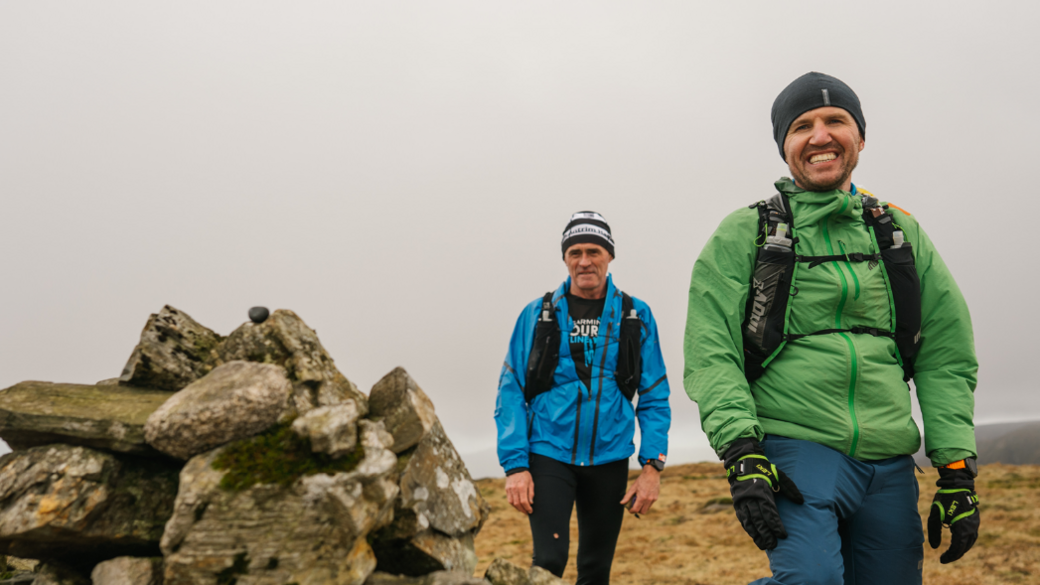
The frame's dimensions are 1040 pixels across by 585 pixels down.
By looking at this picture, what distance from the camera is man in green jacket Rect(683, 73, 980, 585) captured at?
494 centimetres

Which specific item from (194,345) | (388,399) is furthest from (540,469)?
(194,345)

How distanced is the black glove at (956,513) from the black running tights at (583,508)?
3451 mm

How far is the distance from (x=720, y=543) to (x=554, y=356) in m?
18.9

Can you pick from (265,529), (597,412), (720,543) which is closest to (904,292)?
(597,412)

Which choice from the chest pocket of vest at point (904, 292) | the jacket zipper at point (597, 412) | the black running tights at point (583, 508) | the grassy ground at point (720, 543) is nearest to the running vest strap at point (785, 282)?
the chest pocket of vest at point (904, 292)

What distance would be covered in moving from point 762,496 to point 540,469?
3600mm

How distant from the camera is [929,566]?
18125mm

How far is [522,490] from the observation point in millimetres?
7688

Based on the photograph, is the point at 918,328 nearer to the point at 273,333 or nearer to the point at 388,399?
the point at 388,399

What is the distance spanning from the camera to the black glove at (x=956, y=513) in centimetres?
543

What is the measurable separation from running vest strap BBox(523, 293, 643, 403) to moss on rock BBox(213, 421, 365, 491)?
11.0 ft

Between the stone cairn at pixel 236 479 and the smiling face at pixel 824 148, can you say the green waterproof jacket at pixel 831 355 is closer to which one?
the smiling face at pixel 824 148

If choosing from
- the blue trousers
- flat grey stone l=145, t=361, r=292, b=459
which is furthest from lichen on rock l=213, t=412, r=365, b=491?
the blue trousers

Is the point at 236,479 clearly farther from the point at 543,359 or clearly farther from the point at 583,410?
the point at 583,410
